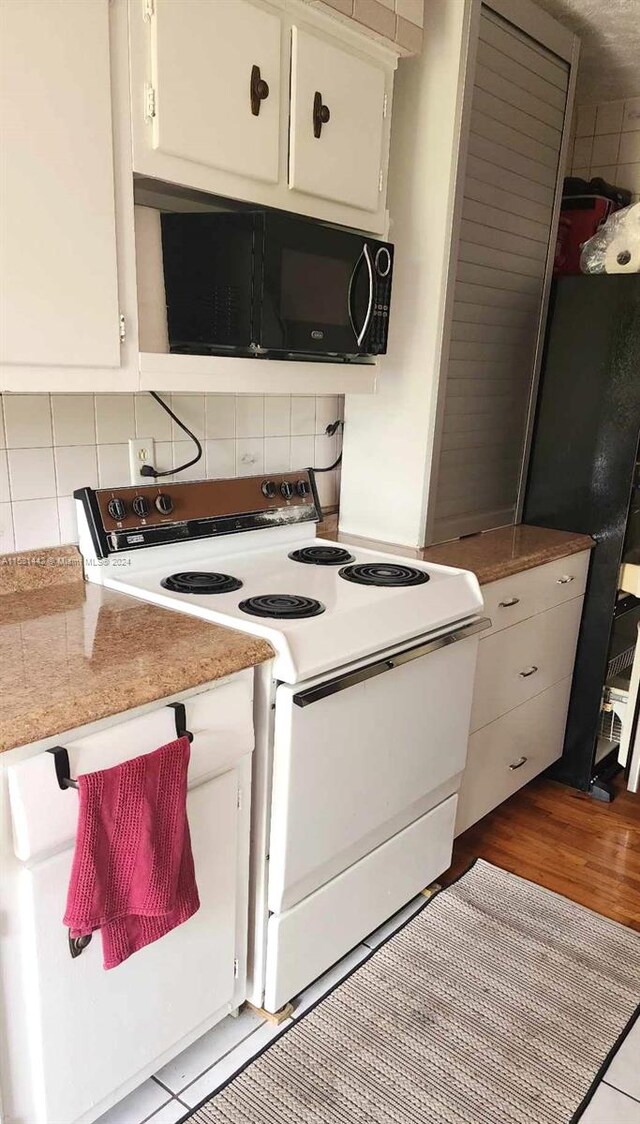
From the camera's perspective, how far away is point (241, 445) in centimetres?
214

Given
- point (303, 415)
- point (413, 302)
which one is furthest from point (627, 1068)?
point (413, 302)

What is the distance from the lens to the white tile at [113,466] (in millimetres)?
1816

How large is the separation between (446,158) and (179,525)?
1.18 meters

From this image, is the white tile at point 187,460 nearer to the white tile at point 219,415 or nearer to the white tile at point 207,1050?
the white tile at point 219,415

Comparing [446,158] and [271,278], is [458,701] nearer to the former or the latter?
[271,278]

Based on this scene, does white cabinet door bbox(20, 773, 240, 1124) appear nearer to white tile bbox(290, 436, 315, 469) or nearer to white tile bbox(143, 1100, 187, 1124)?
white tile bbox(143, 1100, 187, 1124)

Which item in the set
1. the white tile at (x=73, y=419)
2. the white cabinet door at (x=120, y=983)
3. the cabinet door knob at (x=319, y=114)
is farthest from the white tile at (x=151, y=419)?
the white cabinet door at (x=120, y=983)

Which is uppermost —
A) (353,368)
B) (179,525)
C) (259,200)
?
(259,200)

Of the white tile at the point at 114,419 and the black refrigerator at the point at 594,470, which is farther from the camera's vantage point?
the black refrigerator at the point at 594,470

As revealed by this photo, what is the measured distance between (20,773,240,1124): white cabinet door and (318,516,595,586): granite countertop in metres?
0.95

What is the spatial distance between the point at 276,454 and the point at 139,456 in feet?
1.60

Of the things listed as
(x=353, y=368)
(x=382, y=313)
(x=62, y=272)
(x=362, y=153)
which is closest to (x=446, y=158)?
(x=362, y=153)

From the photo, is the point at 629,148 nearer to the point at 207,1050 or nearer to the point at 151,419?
the point at 151,419

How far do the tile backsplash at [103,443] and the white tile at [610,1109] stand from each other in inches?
62.4
